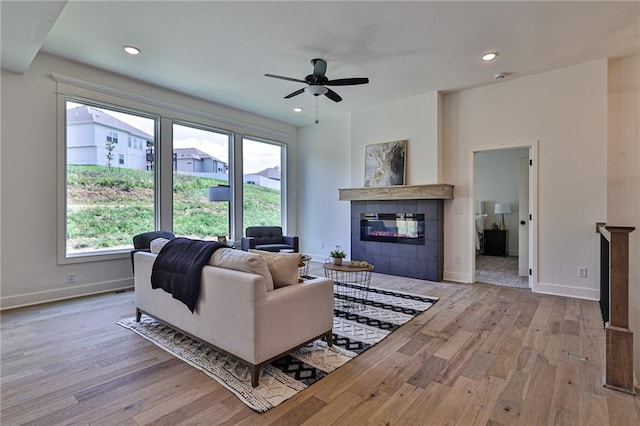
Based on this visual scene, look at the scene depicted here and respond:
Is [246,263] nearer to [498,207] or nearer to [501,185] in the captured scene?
[498,207]

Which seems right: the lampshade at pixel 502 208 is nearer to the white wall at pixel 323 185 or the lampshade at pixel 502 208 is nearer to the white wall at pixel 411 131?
the white wall at pixel 411 131

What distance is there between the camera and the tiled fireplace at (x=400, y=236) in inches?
201

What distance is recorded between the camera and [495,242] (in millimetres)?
7578

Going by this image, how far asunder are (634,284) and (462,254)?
1.98 meters

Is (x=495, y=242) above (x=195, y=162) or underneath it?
underneath

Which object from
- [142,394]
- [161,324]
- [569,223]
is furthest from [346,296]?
[569,223]

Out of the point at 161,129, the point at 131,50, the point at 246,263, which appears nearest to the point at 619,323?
the point at 246,263

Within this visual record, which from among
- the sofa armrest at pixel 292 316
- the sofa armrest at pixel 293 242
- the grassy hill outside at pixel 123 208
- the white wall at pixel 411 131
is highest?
the white wall at pixel 411 131

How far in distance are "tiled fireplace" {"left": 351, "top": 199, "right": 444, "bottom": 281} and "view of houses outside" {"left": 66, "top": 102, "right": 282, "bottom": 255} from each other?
2605 mm

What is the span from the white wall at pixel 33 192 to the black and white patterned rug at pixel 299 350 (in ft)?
5.26

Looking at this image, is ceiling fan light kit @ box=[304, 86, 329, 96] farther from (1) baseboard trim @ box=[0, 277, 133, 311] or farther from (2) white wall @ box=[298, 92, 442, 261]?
(1) baseboard trim @ box=[0, 277, 133, 311]

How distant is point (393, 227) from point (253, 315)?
13.2 ft

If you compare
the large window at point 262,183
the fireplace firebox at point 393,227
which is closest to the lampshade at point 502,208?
the fireplace firebox at point 393,227

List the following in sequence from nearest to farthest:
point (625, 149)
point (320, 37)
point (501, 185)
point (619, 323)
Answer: point (619, 323)
point (320, 37)
point (625, 149)
point (501, 185)
